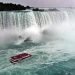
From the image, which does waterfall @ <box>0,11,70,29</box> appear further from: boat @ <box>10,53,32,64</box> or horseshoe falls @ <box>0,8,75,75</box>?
boat @ <box>10,53,32,64</box>

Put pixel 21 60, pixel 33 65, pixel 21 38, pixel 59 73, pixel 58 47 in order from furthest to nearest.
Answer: pixel 21 38, pixel 58 47, pixel 21 60, pixel 33 65, pixel 59 73

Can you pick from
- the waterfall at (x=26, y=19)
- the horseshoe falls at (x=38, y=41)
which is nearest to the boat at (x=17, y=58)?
the horseshoe falls at (x=38, y=41)

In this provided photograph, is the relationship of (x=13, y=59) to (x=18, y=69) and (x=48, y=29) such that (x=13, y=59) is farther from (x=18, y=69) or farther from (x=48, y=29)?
(x=48, y=29)

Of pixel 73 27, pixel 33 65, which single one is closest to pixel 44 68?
pixel 33 65

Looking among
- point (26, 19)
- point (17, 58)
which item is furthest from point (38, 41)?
point (17, 58)

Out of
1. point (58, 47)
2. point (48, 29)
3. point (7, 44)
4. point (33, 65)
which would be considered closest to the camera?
point (33, 65)

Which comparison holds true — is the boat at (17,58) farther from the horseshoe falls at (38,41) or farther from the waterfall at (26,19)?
the waterfall at (26,19)

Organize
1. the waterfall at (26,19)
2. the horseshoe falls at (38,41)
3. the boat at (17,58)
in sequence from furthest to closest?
the waterfall at (26,19) < the boat at (17,58) < the horseshoe falls at (38,41)

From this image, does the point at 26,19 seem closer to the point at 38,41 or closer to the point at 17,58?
the point at 38,41
